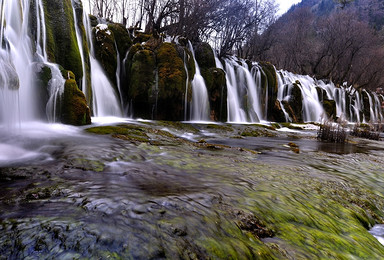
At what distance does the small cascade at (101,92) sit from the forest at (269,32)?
7.38 m

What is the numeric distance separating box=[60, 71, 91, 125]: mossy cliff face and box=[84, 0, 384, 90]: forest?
11.1 meters

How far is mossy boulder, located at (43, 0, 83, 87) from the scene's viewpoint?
746 cm

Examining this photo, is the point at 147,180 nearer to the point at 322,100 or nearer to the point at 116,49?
the point at 116,49

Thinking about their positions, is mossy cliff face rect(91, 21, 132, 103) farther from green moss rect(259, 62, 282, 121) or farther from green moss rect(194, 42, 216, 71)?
green moss rect(259, 62, 282, 121)

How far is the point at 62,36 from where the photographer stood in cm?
777

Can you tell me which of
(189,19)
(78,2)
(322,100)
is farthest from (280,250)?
(322,100)

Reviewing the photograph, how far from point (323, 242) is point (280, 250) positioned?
0.44 metres

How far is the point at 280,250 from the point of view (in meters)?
1.51

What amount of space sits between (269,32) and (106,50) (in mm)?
20584

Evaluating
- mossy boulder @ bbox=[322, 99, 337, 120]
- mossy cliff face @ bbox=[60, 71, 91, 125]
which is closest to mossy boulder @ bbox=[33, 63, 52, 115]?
mossy cliff face @ bbox=[60, 71, 91, 125]

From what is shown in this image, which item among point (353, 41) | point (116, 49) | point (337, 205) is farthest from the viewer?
point (353, 41)

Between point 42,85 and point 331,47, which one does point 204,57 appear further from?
point 331,47

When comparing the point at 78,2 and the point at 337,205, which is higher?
the point at 78,2

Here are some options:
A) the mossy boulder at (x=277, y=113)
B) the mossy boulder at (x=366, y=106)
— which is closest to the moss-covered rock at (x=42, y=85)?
the mossy boulder at (x=277, y=113)
